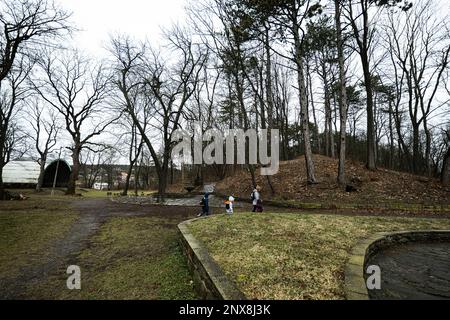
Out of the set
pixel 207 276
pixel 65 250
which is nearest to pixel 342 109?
pixel 207 276

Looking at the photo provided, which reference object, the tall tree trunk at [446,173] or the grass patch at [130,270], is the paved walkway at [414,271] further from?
the tall tree trunk at [446,173]

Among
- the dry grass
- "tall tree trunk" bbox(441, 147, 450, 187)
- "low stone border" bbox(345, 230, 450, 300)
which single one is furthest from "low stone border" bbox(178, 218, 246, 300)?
"tall tree trunk" bbox(441, 147, 450, 187)

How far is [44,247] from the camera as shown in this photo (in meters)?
6.60

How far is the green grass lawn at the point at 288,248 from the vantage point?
3.31 meters

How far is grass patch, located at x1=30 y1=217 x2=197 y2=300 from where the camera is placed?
4.17 metres

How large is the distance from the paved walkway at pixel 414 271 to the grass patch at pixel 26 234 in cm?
721

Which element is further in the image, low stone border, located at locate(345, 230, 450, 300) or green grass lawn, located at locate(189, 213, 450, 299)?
green grass lawn, located at locate(189, 213, 450, 299)

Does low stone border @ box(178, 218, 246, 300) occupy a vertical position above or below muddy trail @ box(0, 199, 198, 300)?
above

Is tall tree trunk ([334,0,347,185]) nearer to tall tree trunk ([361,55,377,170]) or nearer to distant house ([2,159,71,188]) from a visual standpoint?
tall tree trunk ([361,55,377,170])

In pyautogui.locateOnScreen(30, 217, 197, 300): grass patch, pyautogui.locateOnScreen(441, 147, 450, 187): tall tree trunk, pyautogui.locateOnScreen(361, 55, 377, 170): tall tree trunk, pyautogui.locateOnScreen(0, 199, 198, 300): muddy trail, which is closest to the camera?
pyautogui.locateOnScreen(30, 217, 197, 300): grass patch

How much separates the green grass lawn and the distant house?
39.8m

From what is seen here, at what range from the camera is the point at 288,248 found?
15.8ft

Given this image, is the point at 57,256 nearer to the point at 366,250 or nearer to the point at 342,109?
the point at 366,250
